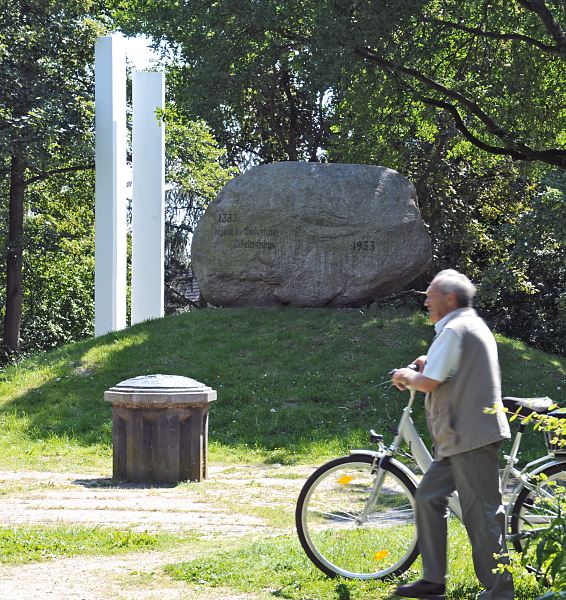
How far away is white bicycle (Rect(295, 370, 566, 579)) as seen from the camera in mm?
5363

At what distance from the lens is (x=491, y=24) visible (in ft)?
59.7

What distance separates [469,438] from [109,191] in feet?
59.4

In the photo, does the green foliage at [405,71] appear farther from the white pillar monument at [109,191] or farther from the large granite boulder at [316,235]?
the large granite boulder at [316,235]

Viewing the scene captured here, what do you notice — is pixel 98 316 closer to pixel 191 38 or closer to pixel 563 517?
pixel 191 38

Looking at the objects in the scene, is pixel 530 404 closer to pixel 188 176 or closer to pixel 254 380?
pixel 254 380

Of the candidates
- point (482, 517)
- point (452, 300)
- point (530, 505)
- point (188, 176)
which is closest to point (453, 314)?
point (452, 300)

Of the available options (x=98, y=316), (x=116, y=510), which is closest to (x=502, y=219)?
(x=98, y=316)

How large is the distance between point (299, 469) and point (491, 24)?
1056 centimetres

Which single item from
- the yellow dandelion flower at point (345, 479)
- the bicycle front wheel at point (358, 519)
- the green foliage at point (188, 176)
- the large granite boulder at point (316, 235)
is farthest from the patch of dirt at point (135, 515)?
the green foliage at point (188, 176)

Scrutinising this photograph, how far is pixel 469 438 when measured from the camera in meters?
4.77

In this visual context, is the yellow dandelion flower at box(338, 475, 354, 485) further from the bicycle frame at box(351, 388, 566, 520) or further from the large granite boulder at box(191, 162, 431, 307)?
the large granite boulder at box(191, 162, 431, 307)

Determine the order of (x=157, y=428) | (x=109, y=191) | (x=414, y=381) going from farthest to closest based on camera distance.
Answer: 1. (x=109, y=191)
2. (x=157, y=428)
3. (x=414, y=381)

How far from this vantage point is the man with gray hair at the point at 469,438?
4.78m

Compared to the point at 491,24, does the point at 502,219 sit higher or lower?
lower
